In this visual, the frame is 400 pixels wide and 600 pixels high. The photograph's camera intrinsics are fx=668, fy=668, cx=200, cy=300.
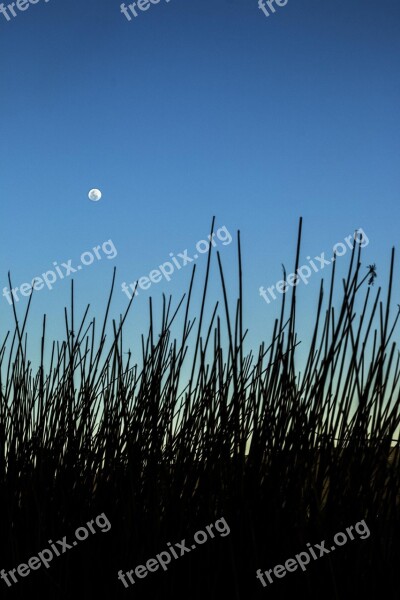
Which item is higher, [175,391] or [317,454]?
[175,391]

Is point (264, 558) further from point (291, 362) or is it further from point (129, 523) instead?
point (291, 362)

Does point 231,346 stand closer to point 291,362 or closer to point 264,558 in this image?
point 291,362

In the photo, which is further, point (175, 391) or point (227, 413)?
point (175, 391)

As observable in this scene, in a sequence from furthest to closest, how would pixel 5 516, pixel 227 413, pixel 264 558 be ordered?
pixel 5 516 < pixel 227 413 < pixel 264 558

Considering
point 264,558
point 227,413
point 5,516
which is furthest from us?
point 5,516

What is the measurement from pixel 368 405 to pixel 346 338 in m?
0.14

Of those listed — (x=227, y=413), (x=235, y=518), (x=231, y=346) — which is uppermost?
(x=231, y=346)

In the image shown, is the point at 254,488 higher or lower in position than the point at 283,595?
higher

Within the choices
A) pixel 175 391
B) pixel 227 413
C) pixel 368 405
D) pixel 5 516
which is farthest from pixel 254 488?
pixel 5 516

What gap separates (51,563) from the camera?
1.48 metres

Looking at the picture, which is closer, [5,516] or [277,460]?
[277,460]

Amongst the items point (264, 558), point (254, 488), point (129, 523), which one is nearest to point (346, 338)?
point (254, 488)

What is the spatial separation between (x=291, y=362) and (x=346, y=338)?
0.13m

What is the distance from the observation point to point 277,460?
4.49 ft
